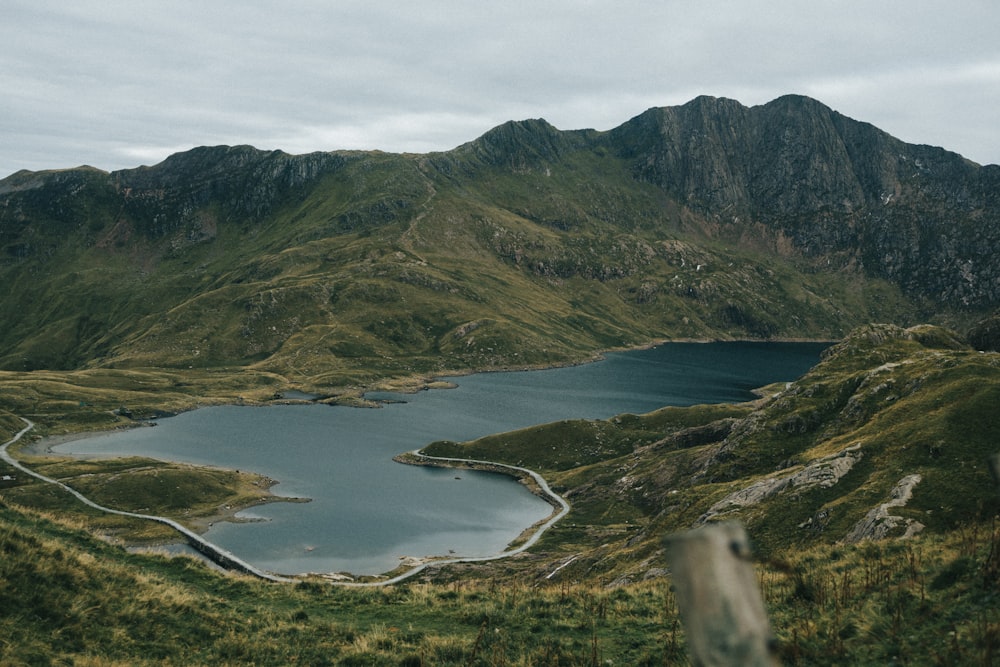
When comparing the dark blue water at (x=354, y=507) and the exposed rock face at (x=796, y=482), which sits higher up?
the exposed rock face at (x=796, y=482)

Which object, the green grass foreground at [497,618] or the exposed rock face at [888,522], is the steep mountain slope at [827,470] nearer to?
the exposed rock face at [888,522]

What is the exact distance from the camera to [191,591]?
29453 millimetres

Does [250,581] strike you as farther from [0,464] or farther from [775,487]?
[0,464]

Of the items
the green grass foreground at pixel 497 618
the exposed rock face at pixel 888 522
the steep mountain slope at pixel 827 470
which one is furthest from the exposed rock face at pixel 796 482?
the green grass foreground at pixel 497 618

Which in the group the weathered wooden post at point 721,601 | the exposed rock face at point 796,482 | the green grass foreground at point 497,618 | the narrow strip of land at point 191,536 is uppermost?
the weathered wooden post at point 721,601

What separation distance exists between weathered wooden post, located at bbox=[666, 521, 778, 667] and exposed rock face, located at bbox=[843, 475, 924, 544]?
40525 millimetres

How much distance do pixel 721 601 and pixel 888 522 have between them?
45.3m

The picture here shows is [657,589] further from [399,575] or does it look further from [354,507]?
[354,507]

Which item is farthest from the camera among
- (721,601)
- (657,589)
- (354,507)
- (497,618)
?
(354,507)

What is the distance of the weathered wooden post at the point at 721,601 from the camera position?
5.51 metres

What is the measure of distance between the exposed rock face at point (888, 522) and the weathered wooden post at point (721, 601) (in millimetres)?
40525

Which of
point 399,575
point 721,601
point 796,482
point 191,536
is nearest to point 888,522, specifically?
point 796,482

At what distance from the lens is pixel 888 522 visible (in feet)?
141

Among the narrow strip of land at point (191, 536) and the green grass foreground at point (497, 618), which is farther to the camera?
the narrow strip of land at point (191, 536)
